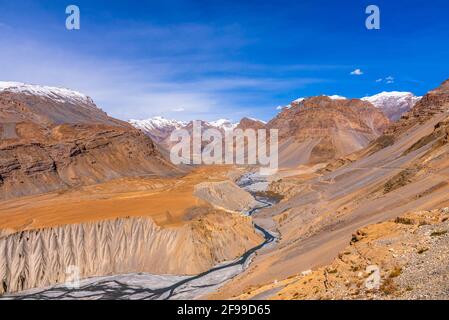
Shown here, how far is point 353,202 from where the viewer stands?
2886 inches

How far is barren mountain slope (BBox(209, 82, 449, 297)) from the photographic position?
4412 cm

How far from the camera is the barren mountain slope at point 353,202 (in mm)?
44125

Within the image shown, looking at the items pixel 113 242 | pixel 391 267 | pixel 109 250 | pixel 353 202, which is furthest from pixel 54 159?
pixel 391 267

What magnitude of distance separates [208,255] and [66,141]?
135m

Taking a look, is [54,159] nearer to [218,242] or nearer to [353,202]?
[218,242]

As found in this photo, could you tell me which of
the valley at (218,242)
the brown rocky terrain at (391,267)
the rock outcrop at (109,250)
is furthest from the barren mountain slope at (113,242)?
the brown rocky terrain at (391,267)

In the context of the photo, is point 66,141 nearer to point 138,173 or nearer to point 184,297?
point 138,173

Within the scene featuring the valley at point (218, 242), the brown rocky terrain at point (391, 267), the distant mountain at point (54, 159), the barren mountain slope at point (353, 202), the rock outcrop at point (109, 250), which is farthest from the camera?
the distant mountain at point (54, 159)

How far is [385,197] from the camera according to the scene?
191 feet

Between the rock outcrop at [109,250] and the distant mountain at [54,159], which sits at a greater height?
the distant mountain at [54,159]

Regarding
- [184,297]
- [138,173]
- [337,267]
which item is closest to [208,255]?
[184,297]

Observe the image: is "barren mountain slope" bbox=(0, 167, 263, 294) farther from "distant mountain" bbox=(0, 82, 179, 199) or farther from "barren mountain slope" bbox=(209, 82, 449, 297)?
"distant mountain" bbox=(0, 82, 179, 199)

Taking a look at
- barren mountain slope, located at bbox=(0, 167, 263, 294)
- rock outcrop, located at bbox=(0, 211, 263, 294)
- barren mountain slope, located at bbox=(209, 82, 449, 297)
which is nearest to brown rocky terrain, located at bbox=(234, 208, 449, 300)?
barren mountain slope, located at bbox=(209, 82, 449, 297)

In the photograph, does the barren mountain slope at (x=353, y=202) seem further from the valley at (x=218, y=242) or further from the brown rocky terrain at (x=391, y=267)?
the brown rocky terrain at (x=391, y=267)
